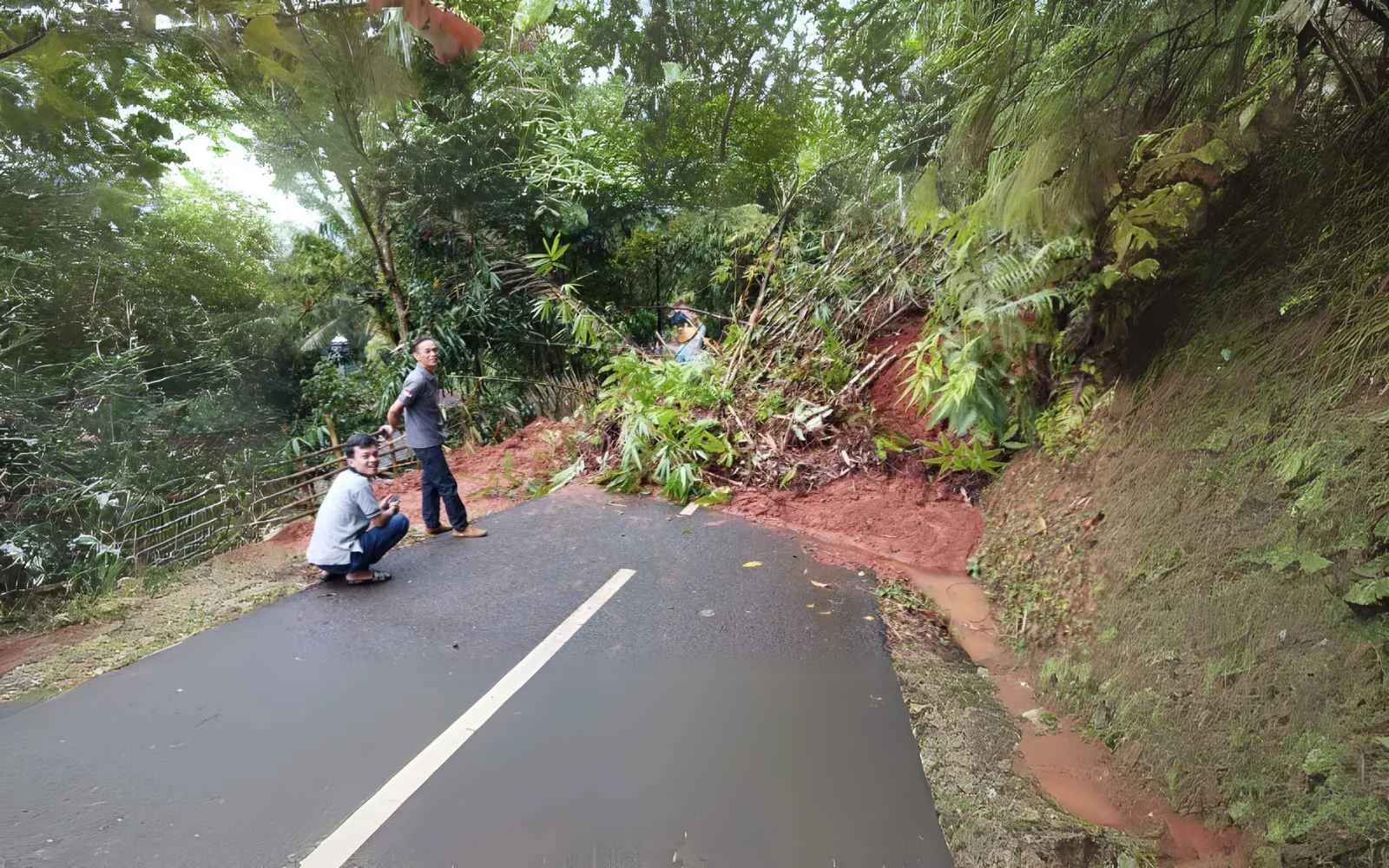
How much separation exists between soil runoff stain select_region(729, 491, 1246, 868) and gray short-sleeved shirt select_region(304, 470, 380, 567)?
12.0 feet

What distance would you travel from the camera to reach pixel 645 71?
8.79m

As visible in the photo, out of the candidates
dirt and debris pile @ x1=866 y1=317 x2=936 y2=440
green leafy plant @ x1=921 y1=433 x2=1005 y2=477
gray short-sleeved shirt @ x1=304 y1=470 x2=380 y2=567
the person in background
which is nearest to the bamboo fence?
gray short-sleeved shirt @ x1=304 y1=470 x2=380 y2=567

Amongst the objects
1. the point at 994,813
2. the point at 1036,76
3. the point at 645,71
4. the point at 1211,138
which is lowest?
the point at 994,813

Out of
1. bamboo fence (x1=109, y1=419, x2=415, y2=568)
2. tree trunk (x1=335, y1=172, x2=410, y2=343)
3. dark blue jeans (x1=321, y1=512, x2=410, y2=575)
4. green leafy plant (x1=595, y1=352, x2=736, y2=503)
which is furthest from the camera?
tree trunk (x1=335, y1=172, x2=410, y2=343)

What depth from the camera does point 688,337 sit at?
9.80m

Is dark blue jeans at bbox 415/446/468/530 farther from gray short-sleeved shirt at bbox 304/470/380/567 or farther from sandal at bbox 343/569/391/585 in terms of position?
gray short-sleeved shirt at bbox 304/470/380/567

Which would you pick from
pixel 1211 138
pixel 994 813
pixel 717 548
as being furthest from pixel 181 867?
pixel 1211 138

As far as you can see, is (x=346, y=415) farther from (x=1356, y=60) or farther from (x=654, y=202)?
(x=1356, y=60)

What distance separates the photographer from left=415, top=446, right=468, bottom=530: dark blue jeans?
19.6ft

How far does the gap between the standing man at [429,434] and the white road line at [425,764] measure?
2.44 meters

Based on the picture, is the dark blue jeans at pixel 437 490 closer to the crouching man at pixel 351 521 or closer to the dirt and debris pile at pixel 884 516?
the crouching man at pixel 351 521

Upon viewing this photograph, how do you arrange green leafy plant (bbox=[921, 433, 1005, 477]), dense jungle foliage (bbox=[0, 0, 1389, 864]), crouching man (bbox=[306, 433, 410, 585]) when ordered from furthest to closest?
green leafy plant (bbox=[921, 433, 1005, 477])
crouching man (bbox=[306, 433, 410, 585])
dense jungle foliage (bbox=[0, 0, 1389, 864])

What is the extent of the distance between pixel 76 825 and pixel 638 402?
6530 mm

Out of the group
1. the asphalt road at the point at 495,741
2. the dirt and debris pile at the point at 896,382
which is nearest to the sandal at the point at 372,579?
the asphalt road at the point at 495,741
